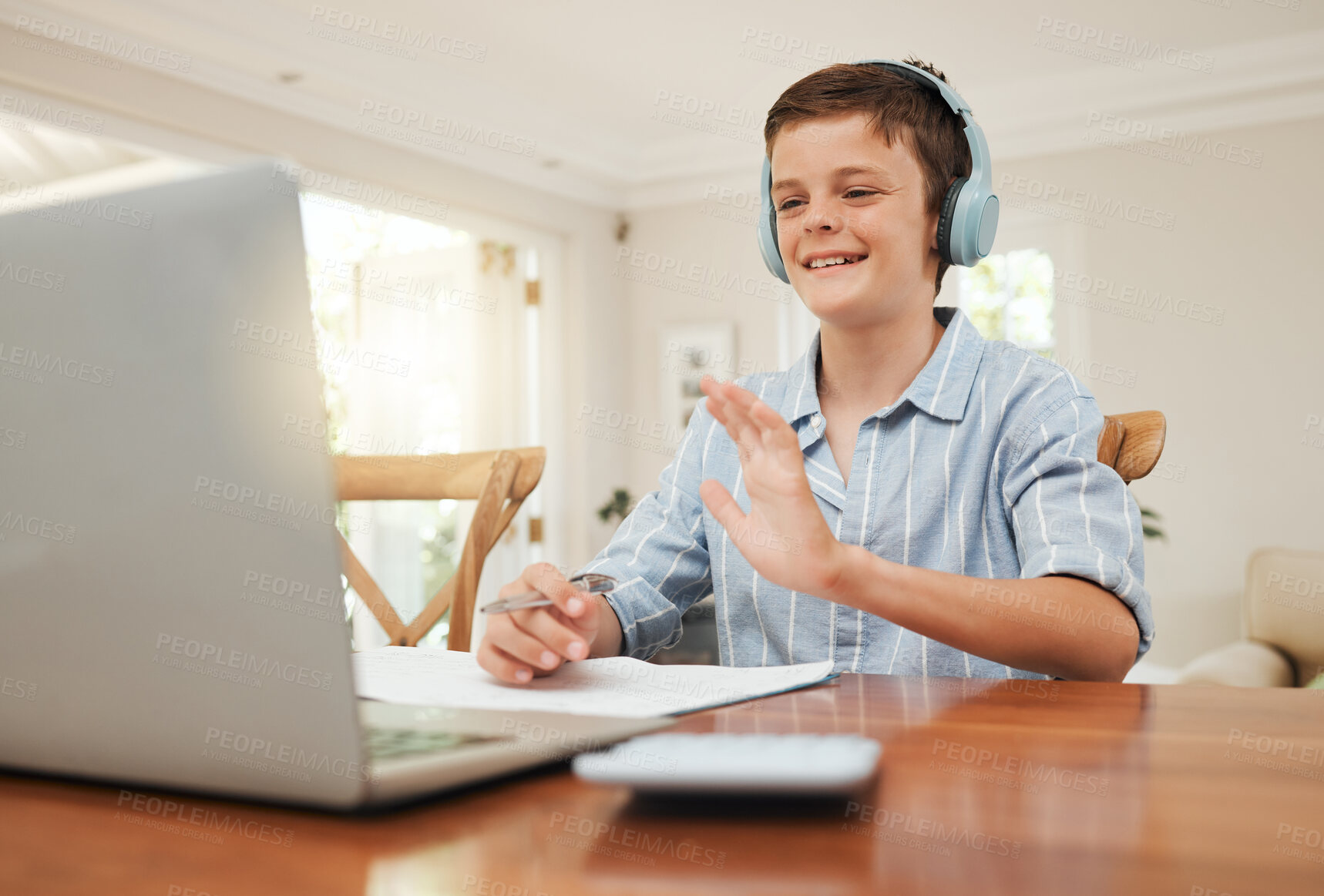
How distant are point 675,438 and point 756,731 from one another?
477 cm

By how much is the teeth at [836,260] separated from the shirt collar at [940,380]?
152 millimetres

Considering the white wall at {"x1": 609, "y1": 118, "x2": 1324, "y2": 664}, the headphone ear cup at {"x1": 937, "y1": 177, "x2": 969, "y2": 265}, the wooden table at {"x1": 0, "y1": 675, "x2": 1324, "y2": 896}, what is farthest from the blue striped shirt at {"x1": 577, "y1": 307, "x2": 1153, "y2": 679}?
the white wall at {"x1": 609, "y1": 118, "x2": 1324, "y2": 664}

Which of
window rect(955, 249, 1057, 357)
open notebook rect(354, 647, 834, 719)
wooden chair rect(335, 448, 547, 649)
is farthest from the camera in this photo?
window rect(955, 249, 1057, 357)

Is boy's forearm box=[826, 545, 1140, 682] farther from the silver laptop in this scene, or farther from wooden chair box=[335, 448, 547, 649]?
wooden chair box=[335, 448, 547, 649]

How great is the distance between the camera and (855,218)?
1211 millimetres

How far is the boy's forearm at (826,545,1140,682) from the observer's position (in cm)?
82

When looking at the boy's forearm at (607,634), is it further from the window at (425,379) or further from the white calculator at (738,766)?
the window at (425,379)

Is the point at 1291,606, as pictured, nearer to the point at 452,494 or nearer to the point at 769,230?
the point at 769,230

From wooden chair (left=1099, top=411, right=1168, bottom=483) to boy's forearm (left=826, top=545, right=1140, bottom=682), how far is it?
30cm

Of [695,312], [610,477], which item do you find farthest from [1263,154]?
[610,477]

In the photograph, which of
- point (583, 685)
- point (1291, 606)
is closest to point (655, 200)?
point (1291, 606)

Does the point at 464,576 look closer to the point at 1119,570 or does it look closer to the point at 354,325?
the point at 1119,570

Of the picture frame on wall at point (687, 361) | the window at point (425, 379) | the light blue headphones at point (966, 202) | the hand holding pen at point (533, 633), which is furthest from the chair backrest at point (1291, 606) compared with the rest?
the hand holding pen at point (533, 633)

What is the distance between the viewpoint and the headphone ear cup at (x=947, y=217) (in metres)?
1.26
